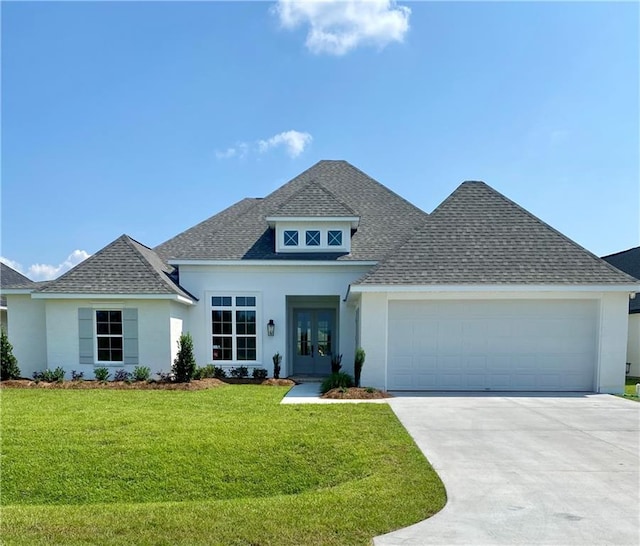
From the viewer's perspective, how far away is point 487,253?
12.0m

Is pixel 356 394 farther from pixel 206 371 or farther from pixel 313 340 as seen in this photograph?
pixel 313 340

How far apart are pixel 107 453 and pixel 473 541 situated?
5.03m

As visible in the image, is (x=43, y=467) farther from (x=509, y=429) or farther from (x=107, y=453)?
(x=509, y=429)

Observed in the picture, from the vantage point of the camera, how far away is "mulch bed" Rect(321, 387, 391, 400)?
1031cm

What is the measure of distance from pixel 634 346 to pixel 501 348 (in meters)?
11.1

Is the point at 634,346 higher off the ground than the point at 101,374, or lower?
lower

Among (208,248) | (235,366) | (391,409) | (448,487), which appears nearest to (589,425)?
(391,409)

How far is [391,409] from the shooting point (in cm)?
887

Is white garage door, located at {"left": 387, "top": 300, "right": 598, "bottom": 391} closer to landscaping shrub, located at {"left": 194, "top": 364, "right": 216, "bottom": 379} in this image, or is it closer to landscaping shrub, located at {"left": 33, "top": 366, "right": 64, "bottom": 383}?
landscaping shrub, located at {"left": 194, "top": 364, "right": 216, "bottom": 379}

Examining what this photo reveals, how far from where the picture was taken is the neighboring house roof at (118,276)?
1279 centimetres

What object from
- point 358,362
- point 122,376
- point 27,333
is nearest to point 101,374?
point 122,376

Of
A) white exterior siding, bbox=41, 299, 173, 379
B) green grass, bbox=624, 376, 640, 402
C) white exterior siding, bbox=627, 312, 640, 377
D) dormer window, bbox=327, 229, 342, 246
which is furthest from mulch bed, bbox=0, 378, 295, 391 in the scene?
white exterior siding, bbox=627, 312, 640, 377

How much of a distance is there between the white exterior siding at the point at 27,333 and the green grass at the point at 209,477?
610 centimetres

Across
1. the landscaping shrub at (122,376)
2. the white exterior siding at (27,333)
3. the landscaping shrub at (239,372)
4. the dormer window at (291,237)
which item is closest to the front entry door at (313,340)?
the landscaping shrub at (239,372)
